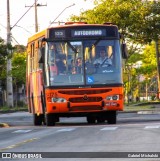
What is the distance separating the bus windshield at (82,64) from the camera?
95.9 feet

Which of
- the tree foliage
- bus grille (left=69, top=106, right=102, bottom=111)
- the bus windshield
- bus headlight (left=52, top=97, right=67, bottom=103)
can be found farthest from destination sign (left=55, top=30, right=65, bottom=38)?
the tree foliage

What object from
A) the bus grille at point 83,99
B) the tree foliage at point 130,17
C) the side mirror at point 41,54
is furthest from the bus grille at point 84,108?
the tree foliage at point 130,17

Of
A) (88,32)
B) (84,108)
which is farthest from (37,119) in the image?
(88,32)

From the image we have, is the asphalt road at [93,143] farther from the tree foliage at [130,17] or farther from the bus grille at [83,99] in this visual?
the tree foliage at [130,17]

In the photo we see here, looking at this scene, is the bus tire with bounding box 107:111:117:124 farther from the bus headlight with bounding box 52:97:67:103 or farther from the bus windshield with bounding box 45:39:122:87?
the bus headlight with bounding box 52:97:67:103

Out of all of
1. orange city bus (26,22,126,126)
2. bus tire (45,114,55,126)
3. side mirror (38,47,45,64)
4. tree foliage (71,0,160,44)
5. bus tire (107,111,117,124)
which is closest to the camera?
orange city bus (26,22,126,126)

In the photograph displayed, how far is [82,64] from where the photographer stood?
29.5 metres

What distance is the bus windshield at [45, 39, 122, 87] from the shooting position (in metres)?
29.2

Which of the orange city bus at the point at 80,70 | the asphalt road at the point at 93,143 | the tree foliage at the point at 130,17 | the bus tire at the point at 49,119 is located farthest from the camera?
the tree foliage at the point at 130,17

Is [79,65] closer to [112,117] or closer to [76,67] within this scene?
[76,67]

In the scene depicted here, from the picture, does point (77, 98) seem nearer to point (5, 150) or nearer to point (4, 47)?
point (5, 150)

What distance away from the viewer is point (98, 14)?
55656mm

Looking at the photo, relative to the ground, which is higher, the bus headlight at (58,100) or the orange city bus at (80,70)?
the orange city bus at (80,70)

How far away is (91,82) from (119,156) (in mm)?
13658
